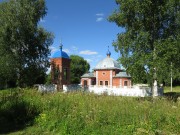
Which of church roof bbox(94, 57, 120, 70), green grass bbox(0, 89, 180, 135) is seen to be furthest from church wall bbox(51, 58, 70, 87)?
green grass bbox(0, 89, 180, 135)

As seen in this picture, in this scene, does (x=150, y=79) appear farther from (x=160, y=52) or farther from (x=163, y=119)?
Result: (x=163, y=119)

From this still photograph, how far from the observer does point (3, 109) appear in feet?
40.7

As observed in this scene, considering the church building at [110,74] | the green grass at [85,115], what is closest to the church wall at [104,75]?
the church building at [110,74]

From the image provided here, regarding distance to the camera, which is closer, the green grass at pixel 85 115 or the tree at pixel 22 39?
the green grass at pixel 85 115

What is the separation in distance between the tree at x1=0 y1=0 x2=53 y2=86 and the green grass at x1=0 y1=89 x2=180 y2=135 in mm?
22769

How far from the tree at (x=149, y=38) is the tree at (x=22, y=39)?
14636 mm

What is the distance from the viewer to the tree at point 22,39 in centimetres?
3478

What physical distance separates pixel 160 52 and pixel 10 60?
20078 mm

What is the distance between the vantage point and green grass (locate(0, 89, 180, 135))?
888 cm

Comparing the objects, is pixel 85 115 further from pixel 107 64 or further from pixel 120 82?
pixel 107 64

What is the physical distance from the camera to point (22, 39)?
36.0m

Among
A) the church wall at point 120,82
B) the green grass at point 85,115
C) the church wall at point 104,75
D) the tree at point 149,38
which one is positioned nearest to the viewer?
the green grass at point 85,115

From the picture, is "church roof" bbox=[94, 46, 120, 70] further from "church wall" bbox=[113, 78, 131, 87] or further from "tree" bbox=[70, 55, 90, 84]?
"tree" bbox=[70, 55, 90, 84]

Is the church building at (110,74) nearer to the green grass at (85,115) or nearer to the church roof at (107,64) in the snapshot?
the church roof at (107,64)
